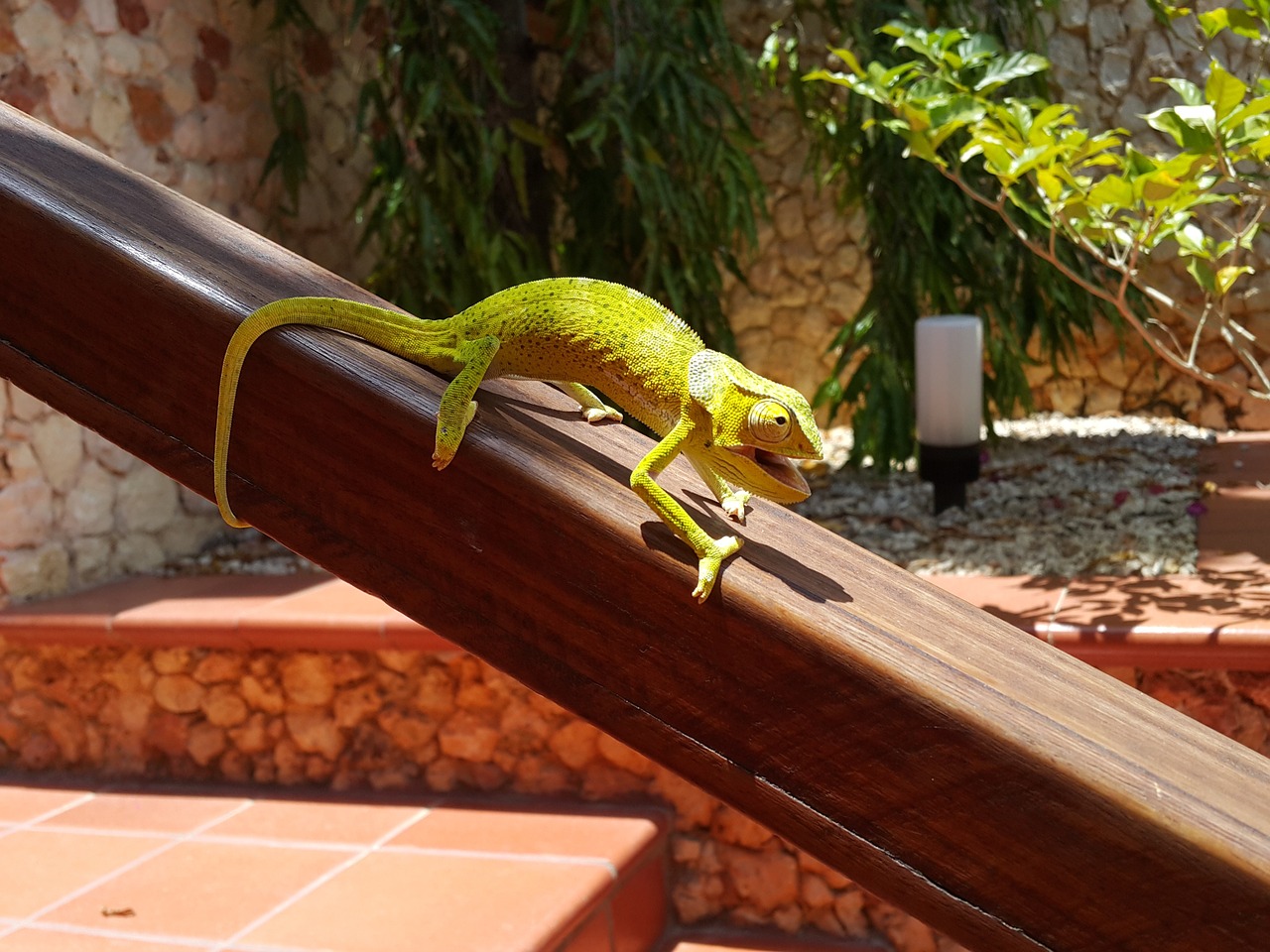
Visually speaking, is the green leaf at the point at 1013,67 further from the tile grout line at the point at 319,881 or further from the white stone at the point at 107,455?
the white stone at the point at 107,455

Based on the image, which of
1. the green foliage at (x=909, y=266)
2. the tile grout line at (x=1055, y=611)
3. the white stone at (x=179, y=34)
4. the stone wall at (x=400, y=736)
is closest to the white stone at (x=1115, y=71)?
the green foliage at (x=909, y=266)

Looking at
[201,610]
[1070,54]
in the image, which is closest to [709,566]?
[201,610]

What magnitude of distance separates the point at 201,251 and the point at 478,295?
360 cm

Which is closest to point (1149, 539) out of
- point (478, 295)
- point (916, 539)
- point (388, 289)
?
point (916, 539)

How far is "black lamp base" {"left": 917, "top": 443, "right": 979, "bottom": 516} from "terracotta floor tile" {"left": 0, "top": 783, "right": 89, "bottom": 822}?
257 centimetres

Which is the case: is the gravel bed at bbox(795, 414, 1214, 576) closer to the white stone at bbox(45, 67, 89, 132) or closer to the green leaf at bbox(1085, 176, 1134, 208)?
the green leaf at bbox(1085, 176, 1134, 208)

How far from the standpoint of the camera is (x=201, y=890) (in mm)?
2473

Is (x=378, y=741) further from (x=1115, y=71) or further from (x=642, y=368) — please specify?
(x=1115, y=71)

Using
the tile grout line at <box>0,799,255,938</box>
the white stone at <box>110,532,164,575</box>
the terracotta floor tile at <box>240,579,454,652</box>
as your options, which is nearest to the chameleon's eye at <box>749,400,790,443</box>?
the terracotta floor tile at <box>240,579,454,652</box>

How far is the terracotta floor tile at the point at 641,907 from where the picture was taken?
2.48 meters

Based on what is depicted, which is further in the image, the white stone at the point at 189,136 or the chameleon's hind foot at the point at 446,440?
the white stone at the point at 189,136

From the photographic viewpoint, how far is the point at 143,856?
8.73ft

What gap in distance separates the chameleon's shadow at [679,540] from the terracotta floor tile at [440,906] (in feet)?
6.05

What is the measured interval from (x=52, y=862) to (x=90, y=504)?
51.5 inches
